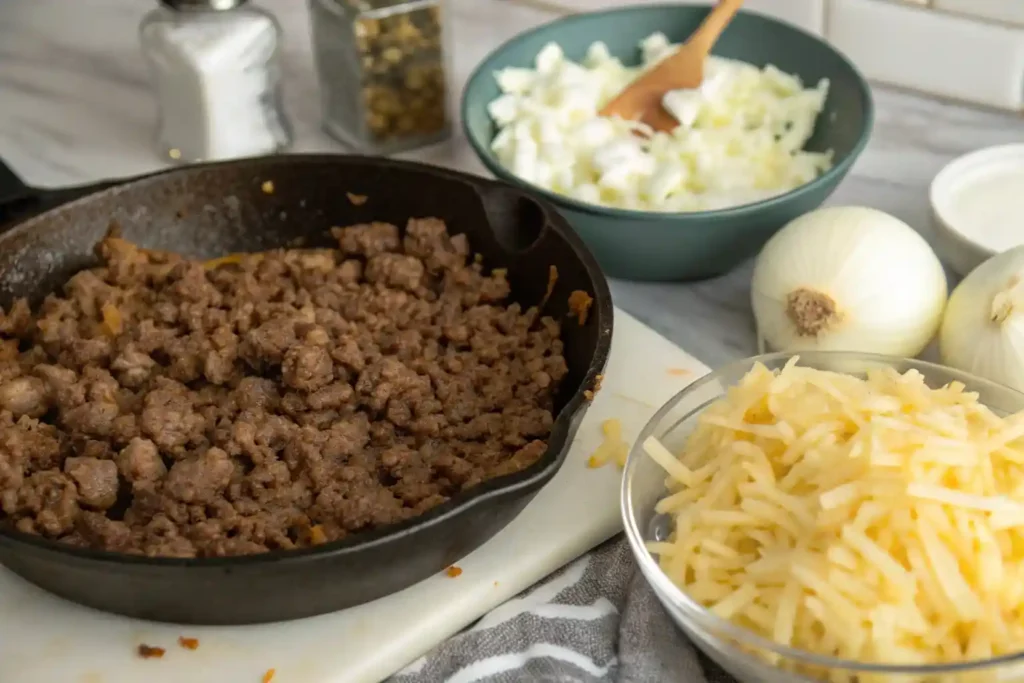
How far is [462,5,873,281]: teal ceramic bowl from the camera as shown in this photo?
4.72 ft

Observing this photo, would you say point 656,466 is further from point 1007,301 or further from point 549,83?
point 549,83

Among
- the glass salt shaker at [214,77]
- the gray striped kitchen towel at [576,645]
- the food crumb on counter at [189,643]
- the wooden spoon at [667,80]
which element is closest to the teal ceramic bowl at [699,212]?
the wooden spoon at [667,80]

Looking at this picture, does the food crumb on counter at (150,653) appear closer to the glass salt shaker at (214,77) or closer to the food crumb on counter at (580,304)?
the food crumb on counter at (580,304)

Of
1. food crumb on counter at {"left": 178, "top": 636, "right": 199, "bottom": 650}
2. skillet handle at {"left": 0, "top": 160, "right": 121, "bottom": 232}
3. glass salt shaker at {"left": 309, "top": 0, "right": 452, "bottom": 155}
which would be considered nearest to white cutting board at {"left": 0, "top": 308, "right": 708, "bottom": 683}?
food crumb on counter at {"left": 178, "top": 636, "right": 199, "bottom": 650}

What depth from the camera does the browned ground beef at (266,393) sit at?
44.3 inches

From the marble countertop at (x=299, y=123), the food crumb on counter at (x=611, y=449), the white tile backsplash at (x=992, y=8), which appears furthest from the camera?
the white tile backsplash at (x=992, y=8)

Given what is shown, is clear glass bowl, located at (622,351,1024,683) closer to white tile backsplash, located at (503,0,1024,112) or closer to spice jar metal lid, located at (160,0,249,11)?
white tile backsplash, located at (503,0,1024,112)

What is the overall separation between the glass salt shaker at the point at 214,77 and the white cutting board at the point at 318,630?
910mm

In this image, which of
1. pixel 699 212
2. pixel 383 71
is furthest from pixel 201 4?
pixel 699 212

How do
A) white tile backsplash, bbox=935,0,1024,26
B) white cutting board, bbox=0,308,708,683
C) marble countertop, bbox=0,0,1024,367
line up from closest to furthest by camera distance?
1. white cutting board, bbox=0,308,708,683
2. marble countertop, bbox=0,0,1024,367
3. white tile backsplash, bbox=935,0,1024,26

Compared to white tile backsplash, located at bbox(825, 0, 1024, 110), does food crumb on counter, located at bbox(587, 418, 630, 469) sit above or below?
below

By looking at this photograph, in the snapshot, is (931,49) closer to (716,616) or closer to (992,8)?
(992,8)

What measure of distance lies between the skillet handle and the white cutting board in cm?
52

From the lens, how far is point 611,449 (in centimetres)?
128
